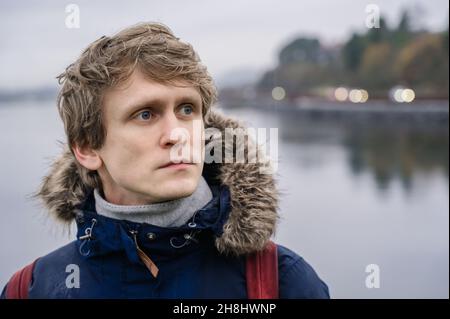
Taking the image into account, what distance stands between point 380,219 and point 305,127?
1891cm

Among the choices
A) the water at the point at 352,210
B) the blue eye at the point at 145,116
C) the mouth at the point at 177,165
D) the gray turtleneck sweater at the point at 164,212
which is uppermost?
the water at the point at 352,210

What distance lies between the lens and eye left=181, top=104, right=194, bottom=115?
3.32ft

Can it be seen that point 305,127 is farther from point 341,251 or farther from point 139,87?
point 139,87

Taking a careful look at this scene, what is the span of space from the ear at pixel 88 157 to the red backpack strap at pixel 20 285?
0.68 feet

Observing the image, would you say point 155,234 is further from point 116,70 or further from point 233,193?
point 116,70

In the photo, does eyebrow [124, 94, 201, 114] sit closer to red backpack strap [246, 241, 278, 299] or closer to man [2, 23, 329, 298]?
man [2, 23, 329, 298]

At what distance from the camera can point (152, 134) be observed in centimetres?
99

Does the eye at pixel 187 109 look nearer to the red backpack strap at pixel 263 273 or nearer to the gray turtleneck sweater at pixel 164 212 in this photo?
the gray turtleneck sweater at pixel 164 212

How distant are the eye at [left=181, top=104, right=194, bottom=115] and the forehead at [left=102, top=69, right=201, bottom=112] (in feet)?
0.05

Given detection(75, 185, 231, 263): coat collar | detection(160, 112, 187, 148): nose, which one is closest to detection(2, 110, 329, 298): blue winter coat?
detection(75, 185, 231, 263): coat collar

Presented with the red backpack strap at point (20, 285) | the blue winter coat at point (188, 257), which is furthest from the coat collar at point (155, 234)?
the red backpack strap at point (20, 285)

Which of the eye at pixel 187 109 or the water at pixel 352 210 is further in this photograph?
the water at pixel 352 210

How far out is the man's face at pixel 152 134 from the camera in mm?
981

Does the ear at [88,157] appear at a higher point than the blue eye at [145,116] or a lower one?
lower
